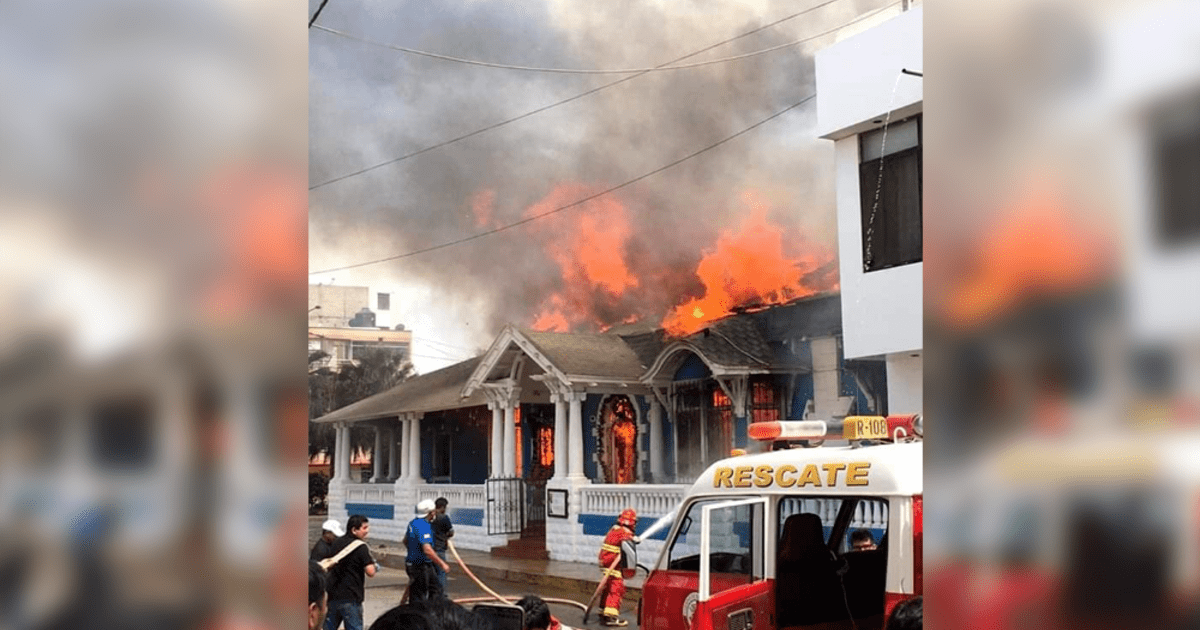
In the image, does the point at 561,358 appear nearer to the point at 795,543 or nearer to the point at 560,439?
the point at 560,439

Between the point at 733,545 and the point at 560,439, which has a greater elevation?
the point at 560,439

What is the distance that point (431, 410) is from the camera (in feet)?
31.4

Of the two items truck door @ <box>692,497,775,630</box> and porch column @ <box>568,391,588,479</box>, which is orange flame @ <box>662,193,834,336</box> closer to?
porch column @ <box>568,391,588,479</box>

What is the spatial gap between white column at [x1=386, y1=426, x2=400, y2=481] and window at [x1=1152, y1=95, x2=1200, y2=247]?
895 centimetres

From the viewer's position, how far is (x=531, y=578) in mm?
8672

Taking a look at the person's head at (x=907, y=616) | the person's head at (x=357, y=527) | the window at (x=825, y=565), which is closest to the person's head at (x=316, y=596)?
the person's head at (x=357, y=527)

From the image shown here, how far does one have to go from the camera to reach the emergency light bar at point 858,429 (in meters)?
4.63

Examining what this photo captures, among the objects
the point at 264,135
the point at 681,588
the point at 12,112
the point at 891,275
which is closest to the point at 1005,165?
the point at 264,135

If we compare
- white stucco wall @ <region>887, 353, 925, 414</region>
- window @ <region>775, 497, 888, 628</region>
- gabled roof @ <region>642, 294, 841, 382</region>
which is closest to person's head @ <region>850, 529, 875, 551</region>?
window @ <region>775, 497, 888, 628</region>

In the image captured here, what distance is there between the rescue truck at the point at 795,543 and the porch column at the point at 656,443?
173 inches

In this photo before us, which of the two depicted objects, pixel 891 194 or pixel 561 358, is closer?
pixel 891 194

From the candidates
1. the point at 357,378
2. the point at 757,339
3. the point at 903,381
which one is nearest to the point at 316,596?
the point at 357,378

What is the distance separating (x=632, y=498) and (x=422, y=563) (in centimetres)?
226

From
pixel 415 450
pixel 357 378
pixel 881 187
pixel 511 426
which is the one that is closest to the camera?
pixel 881 187
